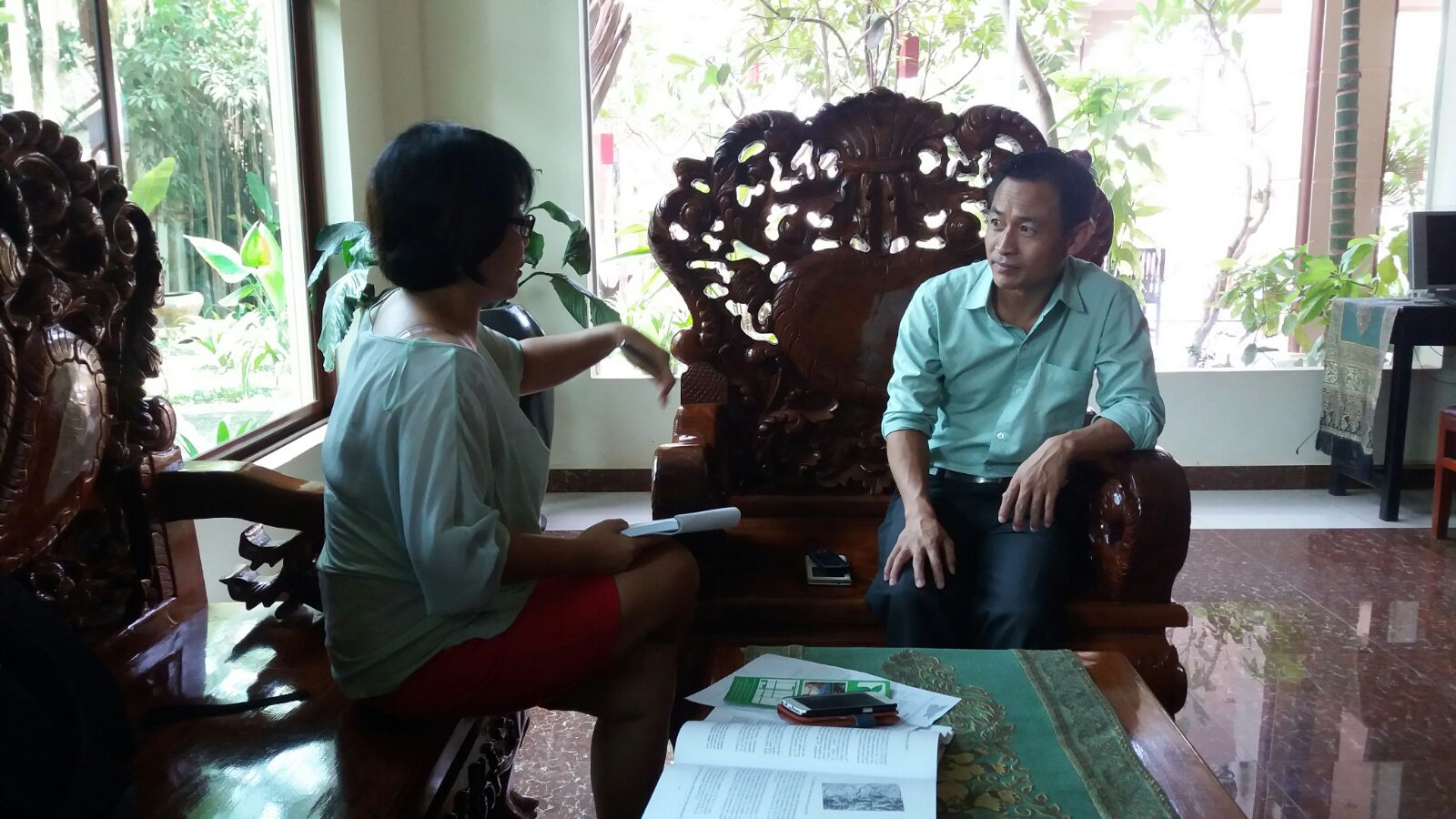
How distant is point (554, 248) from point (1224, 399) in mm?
2614

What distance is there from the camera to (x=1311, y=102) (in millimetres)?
4168

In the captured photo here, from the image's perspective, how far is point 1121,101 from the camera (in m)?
4.07

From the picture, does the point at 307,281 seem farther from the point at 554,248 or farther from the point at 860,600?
the point at 860,600

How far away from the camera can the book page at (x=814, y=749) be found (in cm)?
106

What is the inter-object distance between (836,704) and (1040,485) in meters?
0.66

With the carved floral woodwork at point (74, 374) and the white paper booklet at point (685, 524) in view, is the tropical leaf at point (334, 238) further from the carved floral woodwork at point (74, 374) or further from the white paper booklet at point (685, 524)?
the white paper booklet at point (685, 524)

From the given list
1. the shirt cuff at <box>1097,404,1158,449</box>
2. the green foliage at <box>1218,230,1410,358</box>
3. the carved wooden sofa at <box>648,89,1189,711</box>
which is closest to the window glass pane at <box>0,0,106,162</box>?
the carved wooden sofa at <box>648,89,1189,711</box>

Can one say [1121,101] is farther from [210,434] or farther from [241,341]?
[210,434]

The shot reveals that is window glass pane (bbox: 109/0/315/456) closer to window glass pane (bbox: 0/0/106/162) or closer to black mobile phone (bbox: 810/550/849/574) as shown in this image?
window glass pane (bbox: 0/0/106/162)

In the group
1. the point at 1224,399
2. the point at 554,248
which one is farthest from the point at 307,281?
the point at 1224,399

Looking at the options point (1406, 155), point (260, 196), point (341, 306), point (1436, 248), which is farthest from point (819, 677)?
point (1406, 155)

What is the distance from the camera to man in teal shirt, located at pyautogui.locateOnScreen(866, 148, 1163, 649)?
169 cm

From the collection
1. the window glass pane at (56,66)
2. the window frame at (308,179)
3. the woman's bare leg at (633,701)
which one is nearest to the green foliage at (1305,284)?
the window frame at (308,179)

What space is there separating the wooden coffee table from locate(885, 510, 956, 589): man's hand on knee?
0.97 feet
